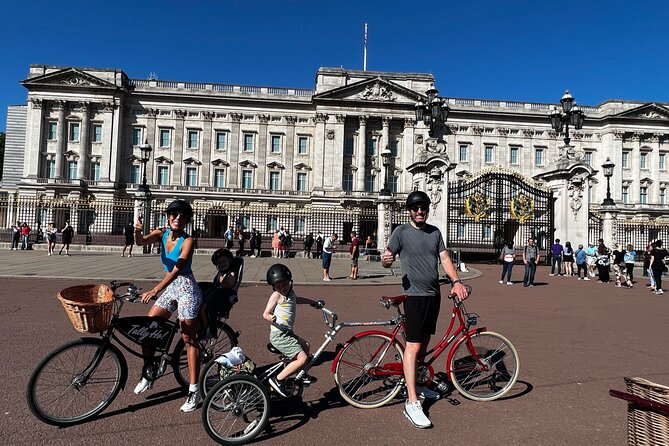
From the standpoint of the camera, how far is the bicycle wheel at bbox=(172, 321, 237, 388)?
3.90 metres

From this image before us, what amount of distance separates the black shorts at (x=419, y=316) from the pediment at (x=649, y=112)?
6072 centimetres

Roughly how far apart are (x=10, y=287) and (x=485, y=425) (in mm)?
11315

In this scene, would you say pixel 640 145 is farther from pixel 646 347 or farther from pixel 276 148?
pixel 646 347

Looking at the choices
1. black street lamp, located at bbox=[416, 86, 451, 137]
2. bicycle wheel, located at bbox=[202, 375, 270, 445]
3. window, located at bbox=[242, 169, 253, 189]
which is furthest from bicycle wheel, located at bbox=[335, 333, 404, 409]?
window, located at bbox=[242, 169, 253, 189]

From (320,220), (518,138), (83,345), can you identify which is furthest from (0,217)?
(518,138)

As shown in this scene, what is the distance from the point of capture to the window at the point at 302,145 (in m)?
50.7

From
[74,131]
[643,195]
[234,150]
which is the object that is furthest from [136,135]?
[643,195]

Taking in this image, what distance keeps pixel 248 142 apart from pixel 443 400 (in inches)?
1931

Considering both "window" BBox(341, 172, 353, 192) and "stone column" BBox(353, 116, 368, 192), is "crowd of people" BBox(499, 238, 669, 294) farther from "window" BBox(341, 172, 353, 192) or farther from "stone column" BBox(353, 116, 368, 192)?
"window" BBox(341, 172, 353, 192)

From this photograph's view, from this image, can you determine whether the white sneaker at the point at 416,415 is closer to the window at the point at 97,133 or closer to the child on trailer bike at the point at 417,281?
the child on trailer bike at the point at 417,281

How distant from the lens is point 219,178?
49688mm

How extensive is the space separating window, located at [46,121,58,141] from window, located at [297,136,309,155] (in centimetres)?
2710

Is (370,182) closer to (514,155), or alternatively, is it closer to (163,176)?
(514,155)

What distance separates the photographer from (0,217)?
39.0m
